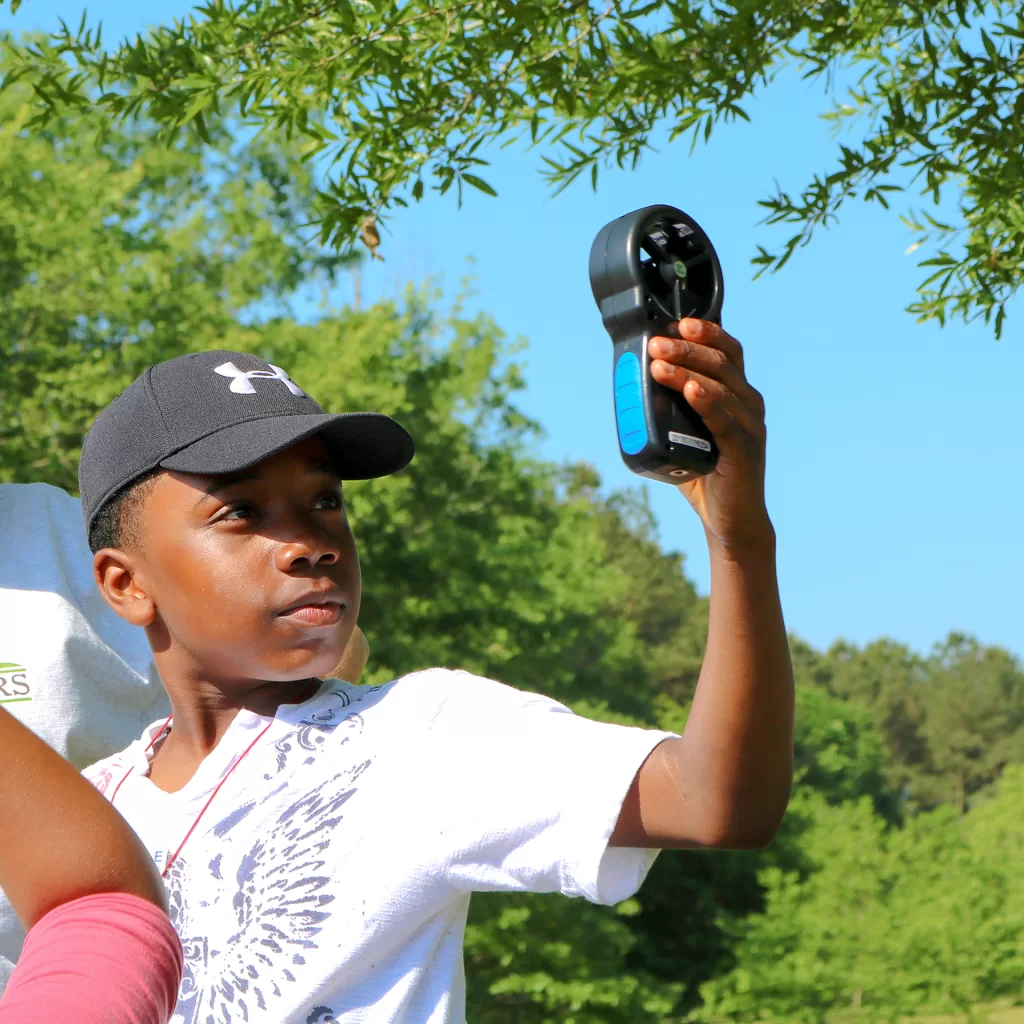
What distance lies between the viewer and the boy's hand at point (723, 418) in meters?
1.41

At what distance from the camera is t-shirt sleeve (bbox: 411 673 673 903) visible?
1618 millimetres

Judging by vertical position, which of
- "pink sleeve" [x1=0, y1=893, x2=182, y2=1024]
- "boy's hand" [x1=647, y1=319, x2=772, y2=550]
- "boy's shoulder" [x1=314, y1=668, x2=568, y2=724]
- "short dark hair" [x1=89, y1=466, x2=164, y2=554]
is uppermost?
"short dark hair" [x1=89, y1=466, x2=164, y2=554]

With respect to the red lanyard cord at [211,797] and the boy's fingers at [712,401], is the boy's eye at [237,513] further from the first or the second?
the boy's fingers at [712,401]

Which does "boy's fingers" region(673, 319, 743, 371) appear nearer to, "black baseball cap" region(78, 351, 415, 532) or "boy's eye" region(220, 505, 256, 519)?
"black baseball cap" region(78, 351, 415, 532)

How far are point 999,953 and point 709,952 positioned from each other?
822 cm

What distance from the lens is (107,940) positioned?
91 centimetres

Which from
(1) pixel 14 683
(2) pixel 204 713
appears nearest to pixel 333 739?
(2) pixel 204 713

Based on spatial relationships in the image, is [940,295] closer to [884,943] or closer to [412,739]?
[412,739]

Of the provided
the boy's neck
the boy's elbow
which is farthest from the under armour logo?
the boy's elbow

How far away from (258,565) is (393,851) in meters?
0.46

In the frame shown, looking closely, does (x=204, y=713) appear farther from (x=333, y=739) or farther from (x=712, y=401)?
(x=712, y=401)

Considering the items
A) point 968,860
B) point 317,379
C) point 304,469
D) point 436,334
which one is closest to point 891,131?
point 304,469

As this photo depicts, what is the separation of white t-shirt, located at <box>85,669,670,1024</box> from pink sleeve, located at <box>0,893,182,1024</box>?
0.75 meters

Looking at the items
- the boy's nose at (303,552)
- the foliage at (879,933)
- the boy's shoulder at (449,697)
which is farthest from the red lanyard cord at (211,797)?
the foliage at (879,933)
